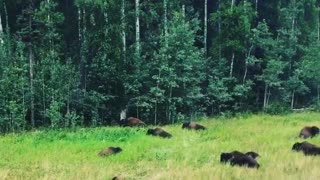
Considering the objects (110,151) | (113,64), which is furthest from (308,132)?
(113,64)

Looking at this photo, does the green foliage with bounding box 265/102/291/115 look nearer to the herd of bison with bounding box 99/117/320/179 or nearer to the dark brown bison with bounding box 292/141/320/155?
the herd of bison with bounding box 99/117/320/179

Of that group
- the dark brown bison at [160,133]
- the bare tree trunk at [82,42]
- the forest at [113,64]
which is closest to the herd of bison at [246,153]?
the dark brown bison at [160,133]

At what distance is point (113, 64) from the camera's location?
32.6 metres

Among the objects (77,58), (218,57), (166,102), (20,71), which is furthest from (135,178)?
(218,57)

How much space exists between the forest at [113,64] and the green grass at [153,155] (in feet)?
21.8

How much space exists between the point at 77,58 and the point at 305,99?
2716cm

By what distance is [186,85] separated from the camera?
35.2 meters

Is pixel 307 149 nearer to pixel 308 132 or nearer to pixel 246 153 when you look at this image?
pixel 246 153

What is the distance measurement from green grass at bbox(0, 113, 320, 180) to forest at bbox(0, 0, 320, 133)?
6.65 m

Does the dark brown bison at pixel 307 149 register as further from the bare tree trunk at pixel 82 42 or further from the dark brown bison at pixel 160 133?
the bare tree trunk at pixel 82 42

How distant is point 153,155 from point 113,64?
1558 centimetres

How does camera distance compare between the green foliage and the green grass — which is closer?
the green grass

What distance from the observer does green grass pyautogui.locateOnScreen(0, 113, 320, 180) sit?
14383mm

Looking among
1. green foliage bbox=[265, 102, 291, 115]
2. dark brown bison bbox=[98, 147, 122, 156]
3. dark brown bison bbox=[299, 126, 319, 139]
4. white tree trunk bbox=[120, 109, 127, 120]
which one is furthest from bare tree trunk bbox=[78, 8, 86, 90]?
dark brown bison bbox=[299, 126, 319, 139]
